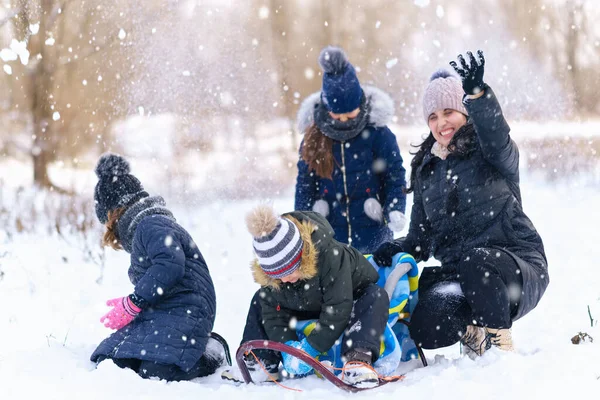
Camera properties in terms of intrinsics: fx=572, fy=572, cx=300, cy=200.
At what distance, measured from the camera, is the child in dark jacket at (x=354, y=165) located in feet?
12.6

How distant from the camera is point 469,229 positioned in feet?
9.98

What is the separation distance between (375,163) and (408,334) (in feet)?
4.20

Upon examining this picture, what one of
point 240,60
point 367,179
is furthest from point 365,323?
point 240,60

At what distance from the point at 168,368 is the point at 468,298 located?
1.58m

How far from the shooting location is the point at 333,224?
4.02 m

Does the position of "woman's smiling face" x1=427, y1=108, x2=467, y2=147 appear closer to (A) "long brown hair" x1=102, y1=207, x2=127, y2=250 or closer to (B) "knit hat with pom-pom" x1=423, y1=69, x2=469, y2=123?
(B) "knit hat with pom-pom" x1=423, y1=69, x2=469, y2=123

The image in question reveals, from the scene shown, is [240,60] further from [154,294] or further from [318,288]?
[318,288]

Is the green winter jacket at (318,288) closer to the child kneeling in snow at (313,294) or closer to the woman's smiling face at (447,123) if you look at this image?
the child kneeling in snow at (313,294)

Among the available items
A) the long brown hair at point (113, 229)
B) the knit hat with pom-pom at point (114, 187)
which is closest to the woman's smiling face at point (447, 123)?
the knit hat with pom-pom at point (114, 187)

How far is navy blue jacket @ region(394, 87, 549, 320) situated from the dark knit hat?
2.48ft

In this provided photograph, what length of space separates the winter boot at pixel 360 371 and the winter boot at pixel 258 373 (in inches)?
17.5

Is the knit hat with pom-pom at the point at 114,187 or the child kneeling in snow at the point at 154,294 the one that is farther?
the knit hat with pom-pom at the point at 114,187

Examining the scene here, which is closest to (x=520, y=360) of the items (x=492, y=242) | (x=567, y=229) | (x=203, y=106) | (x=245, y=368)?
(x=492, y=242)

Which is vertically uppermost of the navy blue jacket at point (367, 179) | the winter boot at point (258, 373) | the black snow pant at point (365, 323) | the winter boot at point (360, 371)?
the navy blue jacket at point (367, 179)
